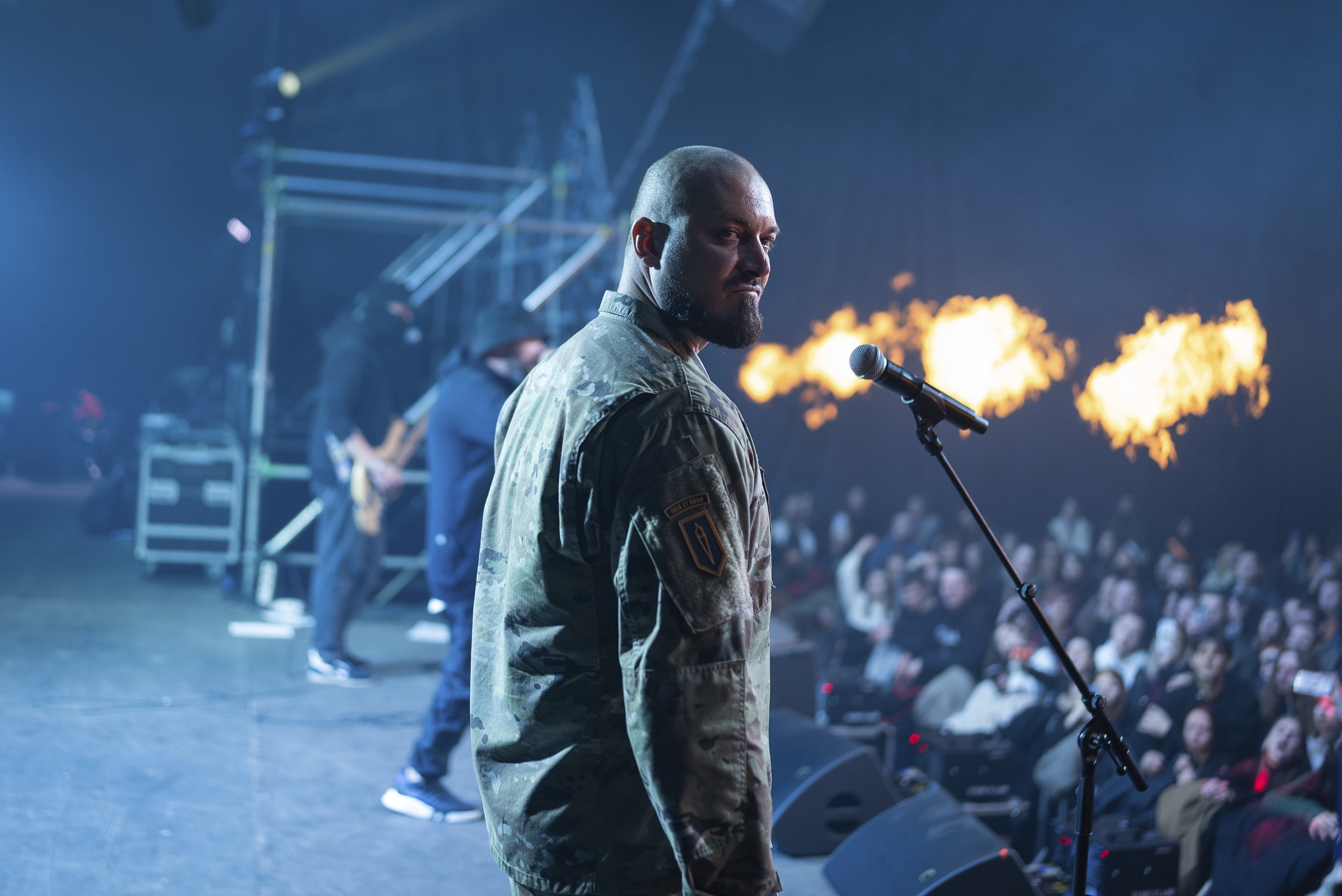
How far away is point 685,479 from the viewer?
4.52 feet

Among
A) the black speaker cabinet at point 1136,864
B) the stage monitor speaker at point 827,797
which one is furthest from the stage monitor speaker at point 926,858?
the black speaker cabinet at point 1136,864

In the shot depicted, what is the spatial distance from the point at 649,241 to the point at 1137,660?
13.2 ft

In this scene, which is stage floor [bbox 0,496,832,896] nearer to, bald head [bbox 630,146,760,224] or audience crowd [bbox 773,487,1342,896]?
audience crowd [bbox 773,487,1342,896]

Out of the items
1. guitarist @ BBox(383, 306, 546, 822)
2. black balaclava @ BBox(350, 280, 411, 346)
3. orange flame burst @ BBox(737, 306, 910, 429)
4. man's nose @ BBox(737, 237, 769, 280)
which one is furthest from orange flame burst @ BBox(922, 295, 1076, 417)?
man's nose @ BBox(737, 237, 769, 280)

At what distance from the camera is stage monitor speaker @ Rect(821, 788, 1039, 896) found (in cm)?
288

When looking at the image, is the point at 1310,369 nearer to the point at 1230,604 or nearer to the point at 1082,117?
the point at 1230,604

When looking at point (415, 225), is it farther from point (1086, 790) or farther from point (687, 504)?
point (687, 504)

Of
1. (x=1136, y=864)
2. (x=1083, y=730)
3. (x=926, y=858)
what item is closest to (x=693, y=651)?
(x=1083, y=730)

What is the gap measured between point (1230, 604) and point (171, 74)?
39.7 ft

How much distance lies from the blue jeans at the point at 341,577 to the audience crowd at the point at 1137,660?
99.8 inches

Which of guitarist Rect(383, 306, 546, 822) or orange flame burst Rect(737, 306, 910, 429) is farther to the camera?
orange flame burst Rect(737, 306, 910, 429)

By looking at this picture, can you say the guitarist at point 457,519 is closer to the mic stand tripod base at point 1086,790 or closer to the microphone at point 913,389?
the microphone at point 913,389

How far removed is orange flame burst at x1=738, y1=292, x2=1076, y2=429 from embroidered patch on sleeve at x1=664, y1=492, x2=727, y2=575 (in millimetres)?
4639

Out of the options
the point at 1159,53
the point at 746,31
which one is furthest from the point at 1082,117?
the point at 746,31
